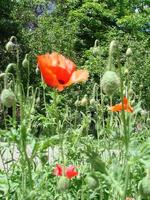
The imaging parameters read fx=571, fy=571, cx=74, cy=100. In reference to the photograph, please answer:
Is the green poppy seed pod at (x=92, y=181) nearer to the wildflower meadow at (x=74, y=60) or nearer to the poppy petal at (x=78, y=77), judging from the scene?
the wildflower meadow at (x=74, y=60)

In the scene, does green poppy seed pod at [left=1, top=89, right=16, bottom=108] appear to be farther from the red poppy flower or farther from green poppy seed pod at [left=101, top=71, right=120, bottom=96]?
green poppy seed pod at [left=101, top=71, right=120, bottom=96]

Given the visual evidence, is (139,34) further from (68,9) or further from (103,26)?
(68,9)

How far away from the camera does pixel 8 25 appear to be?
17.2m

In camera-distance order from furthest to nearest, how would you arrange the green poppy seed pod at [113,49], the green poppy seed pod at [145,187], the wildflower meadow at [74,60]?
the wildflower meadow at [74,60] → the green poppy seed pod at [113,49] → the green poppy seed pod at [145,187]

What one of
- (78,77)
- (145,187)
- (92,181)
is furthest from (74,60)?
(145,187)

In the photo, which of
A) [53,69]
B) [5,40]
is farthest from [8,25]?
[53,69]

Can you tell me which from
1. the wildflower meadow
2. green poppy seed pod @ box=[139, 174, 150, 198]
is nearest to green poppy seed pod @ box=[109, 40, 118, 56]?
the wildflower meadow

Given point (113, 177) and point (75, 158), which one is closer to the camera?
point (113, 177)

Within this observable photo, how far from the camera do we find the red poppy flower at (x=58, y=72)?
168 centimetres

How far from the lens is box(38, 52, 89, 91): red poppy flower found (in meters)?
1.68

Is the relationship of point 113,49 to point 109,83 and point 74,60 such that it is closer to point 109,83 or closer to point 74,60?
point 109,83

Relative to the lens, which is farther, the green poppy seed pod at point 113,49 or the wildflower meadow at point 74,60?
the wildflower meadow at point 74,60

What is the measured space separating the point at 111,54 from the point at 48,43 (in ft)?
53.0

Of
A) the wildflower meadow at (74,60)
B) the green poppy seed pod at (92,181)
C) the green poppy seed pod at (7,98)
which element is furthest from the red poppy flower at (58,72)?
the green poppy seed pod at (92,181)
